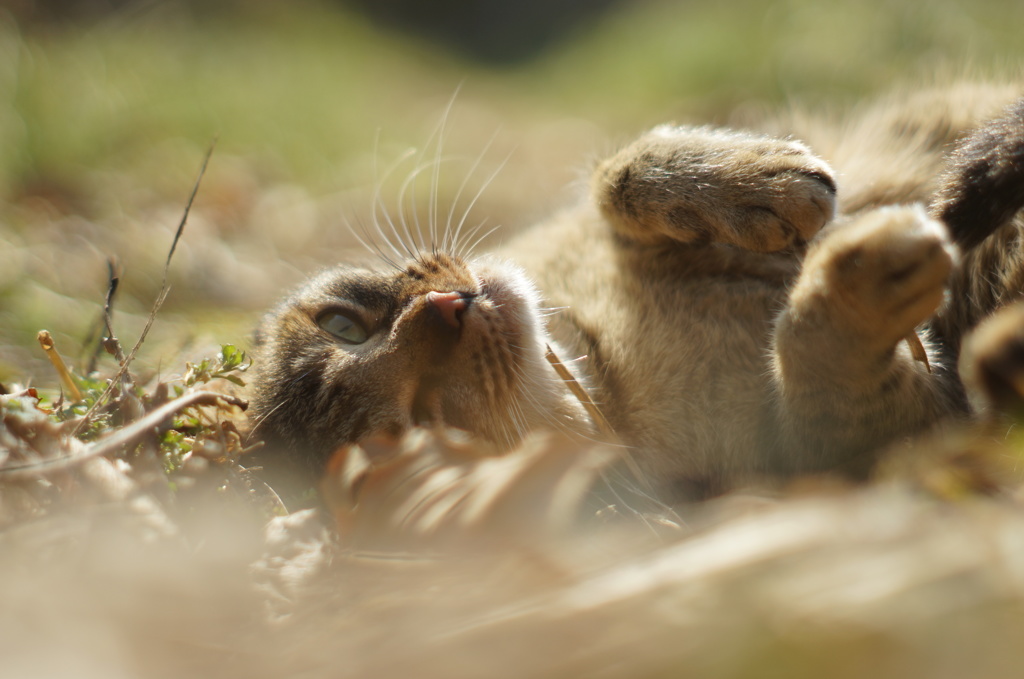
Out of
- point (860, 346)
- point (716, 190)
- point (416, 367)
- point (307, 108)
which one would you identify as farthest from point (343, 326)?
point (307, 108)

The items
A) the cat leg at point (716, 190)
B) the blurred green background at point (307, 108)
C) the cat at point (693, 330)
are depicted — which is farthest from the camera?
the blurred green background at point (307, 108)

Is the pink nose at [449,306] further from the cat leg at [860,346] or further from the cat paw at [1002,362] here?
the cat paw at [1002,362]

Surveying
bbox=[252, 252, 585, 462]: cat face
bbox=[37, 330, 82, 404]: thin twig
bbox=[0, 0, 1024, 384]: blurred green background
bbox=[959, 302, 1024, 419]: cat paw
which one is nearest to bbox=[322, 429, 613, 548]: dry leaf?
bbox=[252, 252, 585, 462]: cat face

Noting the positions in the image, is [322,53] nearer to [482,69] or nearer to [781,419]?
[482,69]

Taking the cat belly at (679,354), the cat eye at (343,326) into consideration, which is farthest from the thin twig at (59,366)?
the cat belly at (679,354)

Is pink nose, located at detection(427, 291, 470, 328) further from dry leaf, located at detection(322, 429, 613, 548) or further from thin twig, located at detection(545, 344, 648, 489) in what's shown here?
dry leaf, located at detection(322, 429, 613, 548)

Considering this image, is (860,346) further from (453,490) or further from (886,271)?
(453,490)

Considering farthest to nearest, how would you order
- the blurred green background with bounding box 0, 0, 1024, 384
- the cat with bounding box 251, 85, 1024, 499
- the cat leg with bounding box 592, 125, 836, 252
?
the blurred green background with bounding box 0, 0, 1024, 384 → the cat leg with bounding box 592, 125, 836, 252 → the cat with bounding box 251, 85, 1024, 499

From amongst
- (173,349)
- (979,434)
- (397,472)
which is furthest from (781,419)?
(173,349)
